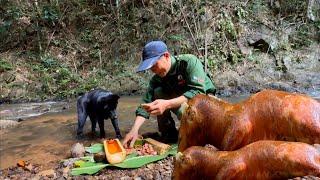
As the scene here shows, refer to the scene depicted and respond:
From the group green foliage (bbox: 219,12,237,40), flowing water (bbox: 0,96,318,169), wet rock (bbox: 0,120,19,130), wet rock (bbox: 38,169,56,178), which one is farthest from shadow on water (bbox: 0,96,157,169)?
green foliage (bbox: 219,12,237,40)

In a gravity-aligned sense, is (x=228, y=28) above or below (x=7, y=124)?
above

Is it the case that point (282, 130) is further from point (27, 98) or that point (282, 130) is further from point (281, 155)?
point (27, 98)

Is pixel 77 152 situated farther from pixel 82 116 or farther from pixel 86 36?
pixel 86 36

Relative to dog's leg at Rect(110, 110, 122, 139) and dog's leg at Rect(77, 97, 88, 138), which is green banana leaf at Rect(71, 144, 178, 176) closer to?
dog's leg at Rect(110, 110, 122, 139)

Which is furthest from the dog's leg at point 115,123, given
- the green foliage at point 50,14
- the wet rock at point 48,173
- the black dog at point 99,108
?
the green foliage at point 50,14

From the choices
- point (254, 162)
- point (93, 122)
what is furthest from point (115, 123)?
point (254, 162)

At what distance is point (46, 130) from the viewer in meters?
6.98

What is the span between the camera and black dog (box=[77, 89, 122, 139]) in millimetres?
5973

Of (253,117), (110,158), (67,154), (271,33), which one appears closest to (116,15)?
(271,33)

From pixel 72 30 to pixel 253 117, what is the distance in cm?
1218

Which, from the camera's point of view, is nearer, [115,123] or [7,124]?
[115,123]

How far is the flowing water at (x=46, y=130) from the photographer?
5.38 metres

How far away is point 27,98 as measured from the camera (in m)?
10.9

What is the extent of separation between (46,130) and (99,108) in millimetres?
1446
